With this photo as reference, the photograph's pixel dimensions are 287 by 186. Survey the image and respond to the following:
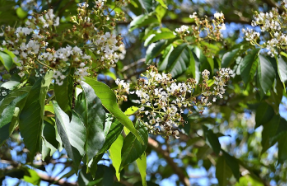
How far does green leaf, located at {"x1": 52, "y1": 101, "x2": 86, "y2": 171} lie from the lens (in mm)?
987

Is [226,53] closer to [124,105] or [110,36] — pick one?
[124,105]

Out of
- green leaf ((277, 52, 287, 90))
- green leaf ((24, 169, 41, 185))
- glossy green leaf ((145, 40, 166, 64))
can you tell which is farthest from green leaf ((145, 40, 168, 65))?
green leaf ((24, 169, 41, 185))

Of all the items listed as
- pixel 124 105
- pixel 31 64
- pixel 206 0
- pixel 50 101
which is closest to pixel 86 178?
pixel 124 105

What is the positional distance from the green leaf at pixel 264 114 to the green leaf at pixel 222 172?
312 mm

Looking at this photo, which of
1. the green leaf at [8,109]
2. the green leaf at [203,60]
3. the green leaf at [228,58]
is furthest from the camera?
the green leaf at [203,60]

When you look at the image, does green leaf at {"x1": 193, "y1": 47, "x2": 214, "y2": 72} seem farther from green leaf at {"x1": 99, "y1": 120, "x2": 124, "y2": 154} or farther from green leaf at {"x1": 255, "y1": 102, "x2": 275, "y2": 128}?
green leaf at {"x1": 99, "y1": 120, "x2": 124, "y2": 154}

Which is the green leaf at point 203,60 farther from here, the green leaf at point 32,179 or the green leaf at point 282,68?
the green leaf at point 32,179

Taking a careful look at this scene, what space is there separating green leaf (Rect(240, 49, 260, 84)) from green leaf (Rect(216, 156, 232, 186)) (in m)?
0.61

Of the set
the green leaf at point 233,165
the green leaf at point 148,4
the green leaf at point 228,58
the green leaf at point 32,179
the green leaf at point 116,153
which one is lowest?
the green leaf at point 233,165

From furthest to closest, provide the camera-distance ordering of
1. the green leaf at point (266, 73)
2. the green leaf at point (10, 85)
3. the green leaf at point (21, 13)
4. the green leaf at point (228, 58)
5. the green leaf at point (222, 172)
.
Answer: the green leaf at point (21, 13), the green leaf at point (222, 172), the green leaf at point (228, 58), the green leaf at point (266, 73), the green leaf at point (10, 85)

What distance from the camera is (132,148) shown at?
3.92ft

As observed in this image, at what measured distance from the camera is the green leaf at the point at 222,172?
1.96m

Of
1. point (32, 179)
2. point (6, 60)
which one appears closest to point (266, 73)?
point (6, 60)

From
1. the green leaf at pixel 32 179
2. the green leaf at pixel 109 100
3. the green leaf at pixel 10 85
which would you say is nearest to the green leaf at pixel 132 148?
the green leaf at pixel 109 100
